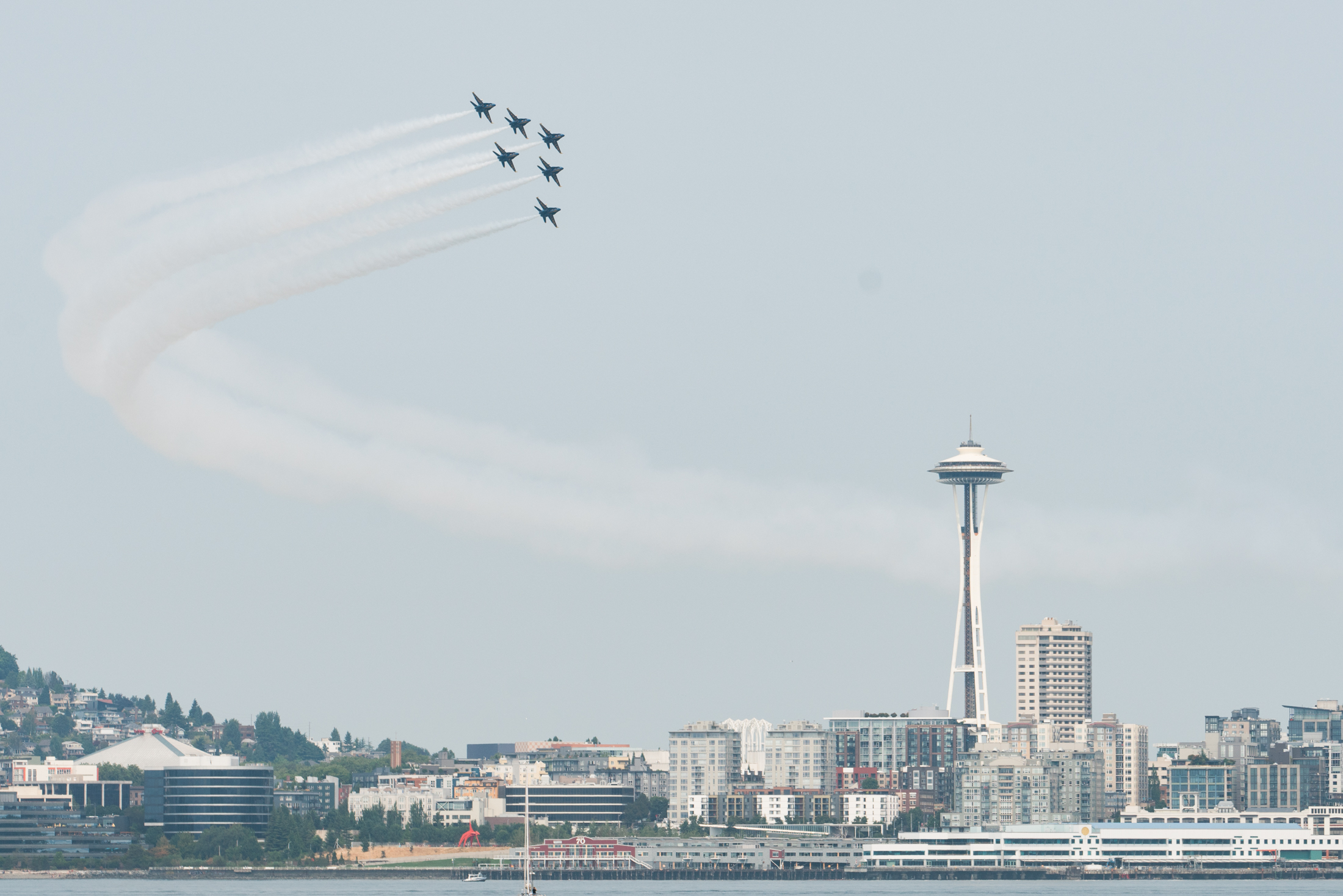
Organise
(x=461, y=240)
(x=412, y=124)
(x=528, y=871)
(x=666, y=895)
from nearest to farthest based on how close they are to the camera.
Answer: (x=412, y=124)
(x=461, y=240)
(x=528, y=871)
(x=666, y=895)

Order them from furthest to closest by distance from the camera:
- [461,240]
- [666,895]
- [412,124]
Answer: [666,895]
[461,240]
[412,124]

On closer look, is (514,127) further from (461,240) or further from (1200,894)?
(1200,894)

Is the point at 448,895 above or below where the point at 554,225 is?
below

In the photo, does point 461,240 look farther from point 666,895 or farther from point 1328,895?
point 1328,895

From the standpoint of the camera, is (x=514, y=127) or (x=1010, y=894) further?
(x=1010, y=894)

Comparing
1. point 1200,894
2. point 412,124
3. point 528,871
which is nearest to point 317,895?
point 528,871

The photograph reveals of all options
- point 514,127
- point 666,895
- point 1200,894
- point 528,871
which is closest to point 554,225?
point 514,127

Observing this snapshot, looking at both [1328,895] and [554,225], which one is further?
[1328,895]

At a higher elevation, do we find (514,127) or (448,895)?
Result: (514,127)

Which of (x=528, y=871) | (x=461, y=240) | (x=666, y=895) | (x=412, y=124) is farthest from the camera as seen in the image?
(x=666, y=895)
